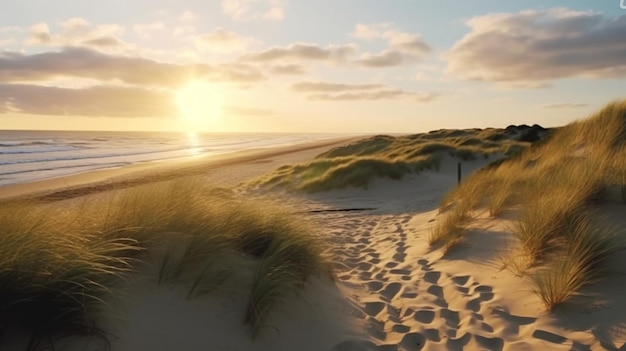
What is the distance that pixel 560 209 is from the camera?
5.27 m

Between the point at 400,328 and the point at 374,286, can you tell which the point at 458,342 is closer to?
the point at 400,328

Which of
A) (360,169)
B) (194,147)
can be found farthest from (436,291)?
(194,147)

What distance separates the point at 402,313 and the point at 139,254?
2901mm

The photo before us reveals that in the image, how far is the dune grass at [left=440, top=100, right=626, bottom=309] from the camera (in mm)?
4352

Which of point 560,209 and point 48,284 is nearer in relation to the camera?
point 48,284

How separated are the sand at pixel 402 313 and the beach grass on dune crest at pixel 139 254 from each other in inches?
6.1

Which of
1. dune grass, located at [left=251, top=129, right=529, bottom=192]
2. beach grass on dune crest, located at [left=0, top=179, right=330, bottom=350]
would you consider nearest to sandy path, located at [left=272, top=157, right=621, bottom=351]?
beach grass on dune crest, located at [left=0, top=179, right=330, bottom=350]

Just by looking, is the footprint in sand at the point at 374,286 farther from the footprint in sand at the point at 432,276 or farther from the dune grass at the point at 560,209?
the dune grass at the point at 560,209

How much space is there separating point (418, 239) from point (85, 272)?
20.5ft

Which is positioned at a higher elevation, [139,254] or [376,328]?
[139,254]

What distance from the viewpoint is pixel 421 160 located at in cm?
1961

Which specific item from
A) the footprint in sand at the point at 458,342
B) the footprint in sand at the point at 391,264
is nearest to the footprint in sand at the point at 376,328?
the footprint in sand at the point at 458,342

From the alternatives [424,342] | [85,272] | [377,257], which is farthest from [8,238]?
[377,257]

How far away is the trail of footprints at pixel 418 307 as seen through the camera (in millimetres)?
4035
